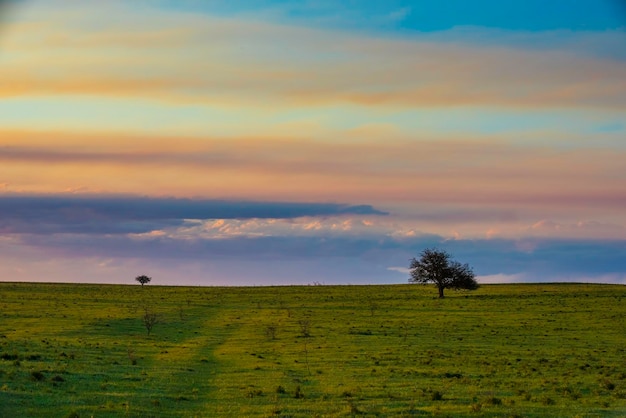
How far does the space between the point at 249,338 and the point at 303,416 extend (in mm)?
30561

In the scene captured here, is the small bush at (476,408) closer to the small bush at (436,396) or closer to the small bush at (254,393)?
the small bush at (436,396)

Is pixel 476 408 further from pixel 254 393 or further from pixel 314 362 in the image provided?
pixel 314 362

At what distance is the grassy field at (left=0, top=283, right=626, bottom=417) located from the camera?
27.4 meters

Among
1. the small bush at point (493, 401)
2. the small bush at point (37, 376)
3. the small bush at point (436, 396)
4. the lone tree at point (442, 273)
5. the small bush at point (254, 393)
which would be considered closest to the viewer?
the small bush at point (493, 401)

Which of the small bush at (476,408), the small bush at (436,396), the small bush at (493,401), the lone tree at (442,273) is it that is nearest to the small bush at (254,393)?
the small bush at (436,396)

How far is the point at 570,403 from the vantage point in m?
28.8

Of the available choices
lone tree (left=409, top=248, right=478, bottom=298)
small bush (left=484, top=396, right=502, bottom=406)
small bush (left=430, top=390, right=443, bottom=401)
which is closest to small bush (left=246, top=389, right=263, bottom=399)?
small bush (left=430, top=390, right=443, bottom=401)

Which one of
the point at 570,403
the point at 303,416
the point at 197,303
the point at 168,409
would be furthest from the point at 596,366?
the point at 197,303

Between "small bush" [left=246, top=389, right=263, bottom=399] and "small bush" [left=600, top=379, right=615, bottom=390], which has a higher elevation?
"small bush" [left=246, top=389, right=263, bottom=399]

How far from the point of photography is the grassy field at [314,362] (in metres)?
27.4

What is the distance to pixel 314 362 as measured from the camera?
4178 centimetres

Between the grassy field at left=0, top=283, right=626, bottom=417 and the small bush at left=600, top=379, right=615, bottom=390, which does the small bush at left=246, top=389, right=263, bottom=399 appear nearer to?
the grassy field at left=0, top=283, right=626, bottom=417

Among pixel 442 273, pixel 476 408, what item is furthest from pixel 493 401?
pixel 442 273

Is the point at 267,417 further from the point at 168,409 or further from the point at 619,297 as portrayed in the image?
the point at 619,297
